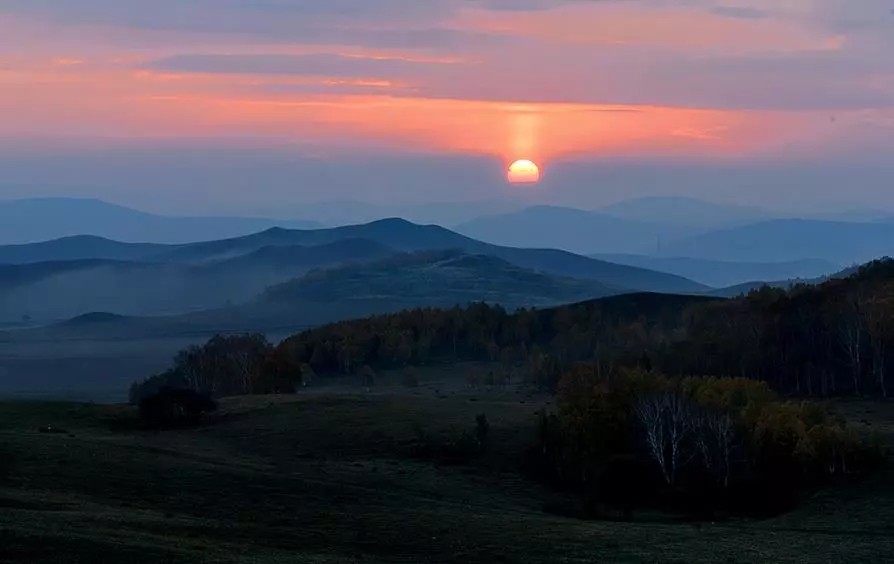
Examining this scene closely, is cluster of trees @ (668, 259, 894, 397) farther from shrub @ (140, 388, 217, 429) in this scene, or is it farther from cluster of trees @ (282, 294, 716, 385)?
shrub @ (140, 388, 217, 429)

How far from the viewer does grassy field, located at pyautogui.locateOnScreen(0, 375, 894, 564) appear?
39.1 metres

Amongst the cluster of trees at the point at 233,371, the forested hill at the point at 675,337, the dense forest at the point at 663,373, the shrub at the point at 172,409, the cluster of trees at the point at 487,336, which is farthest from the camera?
the cluster of trees at the point at 487,336

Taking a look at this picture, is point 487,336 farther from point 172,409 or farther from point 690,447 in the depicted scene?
point 690,447

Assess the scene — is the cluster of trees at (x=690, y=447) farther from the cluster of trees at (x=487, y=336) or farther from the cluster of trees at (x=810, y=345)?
the cluster of trees at (x=487, y=336)

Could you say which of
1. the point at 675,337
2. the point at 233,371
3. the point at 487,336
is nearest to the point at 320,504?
the point at 233,371

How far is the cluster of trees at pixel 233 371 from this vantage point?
112 m

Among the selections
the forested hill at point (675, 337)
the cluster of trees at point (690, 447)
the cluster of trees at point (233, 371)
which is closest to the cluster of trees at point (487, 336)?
the forested hill at point (675, 337)

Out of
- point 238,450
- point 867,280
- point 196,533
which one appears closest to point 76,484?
point 196,533

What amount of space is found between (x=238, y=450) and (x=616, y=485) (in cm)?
2246

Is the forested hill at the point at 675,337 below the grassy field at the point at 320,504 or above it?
above

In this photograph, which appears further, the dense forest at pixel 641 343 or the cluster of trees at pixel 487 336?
the cluster of trees at pixel 487 336

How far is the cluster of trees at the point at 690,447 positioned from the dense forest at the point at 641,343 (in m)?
25.4

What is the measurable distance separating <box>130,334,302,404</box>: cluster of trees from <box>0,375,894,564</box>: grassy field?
29797 mm

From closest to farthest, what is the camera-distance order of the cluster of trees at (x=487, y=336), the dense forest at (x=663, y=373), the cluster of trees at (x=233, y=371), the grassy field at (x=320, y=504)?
the grassy field at (x=320, y=504), the dense forest at (x=663, y=373), the cluster of trees at (x=233, y=371), the cluster of trees at (x=487, y=336)
